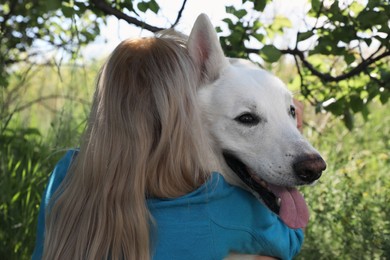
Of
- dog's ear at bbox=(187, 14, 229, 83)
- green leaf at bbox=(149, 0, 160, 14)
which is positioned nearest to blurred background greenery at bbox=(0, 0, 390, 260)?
green leaf at bbox=(149, 0, 160, 14)

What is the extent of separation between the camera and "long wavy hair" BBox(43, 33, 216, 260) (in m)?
2.14

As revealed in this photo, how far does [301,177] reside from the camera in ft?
7.49

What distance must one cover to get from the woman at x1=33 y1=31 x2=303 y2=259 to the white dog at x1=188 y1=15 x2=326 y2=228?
0.08m

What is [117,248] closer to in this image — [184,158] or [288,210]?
[184,158]

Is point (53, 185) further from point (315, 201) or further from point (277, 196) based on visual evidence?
point (315, 201)

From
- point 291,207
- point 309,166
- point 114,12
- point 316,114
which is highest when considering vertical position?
point 114,12

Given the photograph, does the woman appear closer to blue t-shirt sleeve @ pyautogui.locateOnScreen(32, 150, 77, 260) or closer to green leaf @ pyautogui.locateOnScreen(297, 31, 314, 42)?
blue t-shirt sleeve @ pyautogui.locateOnScreen(32, 150, 77, 260)

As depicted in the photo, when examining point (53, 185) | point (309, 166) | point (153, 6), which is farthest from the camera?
point (153, 6)

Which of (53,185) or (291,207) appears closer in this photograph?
(291,207)

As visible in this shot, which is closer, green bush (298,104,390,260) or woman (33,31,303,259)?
woman (33,31,303,259)

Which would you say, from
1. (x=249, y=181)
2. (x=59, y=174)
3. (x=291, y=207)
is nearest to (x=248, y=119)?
(x=249, y=181)

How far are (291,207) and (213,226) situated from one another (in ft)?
1.21

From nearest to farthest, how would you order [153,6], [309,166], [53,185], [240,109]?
[309,166]
[240,109]
[53,185]
[153,6]

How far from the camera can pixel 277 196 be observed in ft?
7.78
